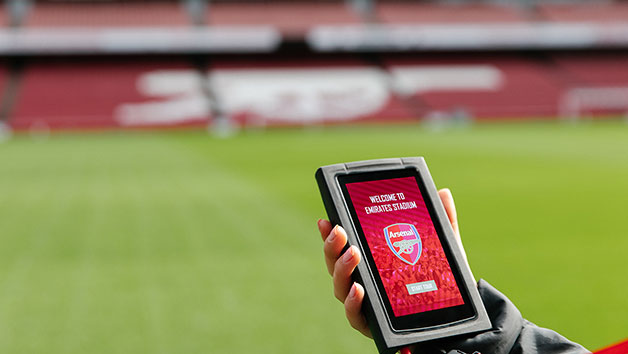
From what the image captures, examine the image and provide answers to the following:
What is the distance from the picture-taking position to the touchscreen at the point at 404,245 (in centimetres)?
164

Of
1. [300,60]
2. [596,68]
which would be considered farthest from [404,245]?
[596,68]

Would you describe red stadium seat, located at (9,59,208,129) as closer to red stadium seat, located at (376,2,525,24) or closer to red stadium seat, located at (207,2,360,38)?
red stadium seat, located at (207,2,360,38)

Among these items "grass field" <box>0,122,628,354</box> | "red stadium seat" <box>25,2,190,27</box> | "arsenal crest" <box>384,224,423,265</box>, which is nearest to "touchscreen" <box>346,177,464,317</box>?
"arsenal crest" <box>384,224,423,265</box>

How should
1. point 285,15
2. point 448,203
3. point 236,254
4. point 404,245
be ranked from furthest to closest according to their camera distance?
point 285,15
point 236,254
point 448,203
point 404,245

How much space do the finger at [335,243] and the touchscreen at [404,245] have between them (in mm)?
97

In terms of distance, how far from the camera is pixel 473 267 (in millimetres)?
5355

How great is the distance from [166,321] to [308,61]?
98.5 ft

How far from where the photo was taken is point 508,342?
1.61m

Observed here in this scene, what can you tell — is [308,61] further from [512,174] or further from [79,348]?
[79,348]

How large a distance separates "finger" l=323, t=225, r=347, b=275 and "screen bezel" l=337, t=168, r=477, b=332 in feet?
0.24

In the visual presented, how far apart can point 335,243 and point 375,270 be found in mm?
126

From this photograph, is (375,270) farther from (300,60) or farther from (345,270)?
(300,60)

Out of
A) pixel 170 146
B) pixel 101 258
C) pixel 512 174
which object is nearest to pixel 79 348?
pixel 101 258

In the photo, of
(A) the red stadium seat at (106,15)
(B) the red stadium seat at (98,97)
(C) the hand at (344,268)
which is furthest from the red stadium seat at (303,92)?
(C) the hand at (344,268)
